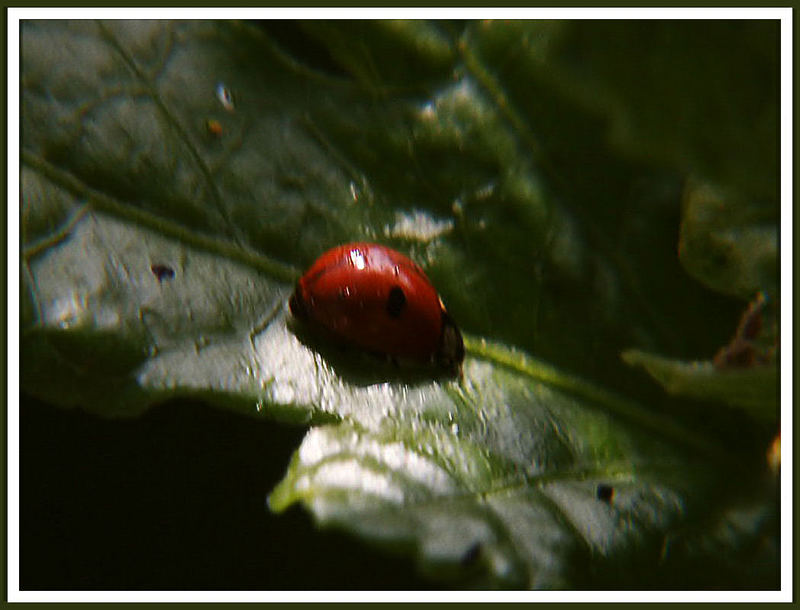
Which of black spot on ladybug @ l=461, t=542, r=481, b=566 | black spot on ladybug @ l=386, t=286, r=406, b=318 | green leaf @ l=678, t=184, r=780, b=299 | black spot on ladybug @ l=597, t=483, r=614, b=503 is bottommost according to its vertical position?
black spot on ladybug @ l=461, t=542, r=481, b=566

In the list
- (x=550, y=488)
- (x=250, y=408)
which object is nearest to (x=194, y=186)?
(x=250, y=408)

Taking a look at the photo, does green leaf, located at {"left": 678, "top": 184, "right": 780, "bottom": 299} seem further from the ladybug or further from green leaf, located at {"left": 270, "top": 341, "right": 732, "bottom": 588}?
the ladybug

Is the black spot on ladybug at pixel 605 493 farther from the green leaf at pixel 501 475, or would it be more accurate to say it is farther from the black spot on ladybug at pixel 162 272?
the black spot on ladybug at pixel 162 272

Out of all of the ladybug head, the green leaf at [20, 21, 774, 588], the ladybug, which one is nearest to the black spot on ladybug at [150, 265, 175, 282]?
the green leaf at [20, 21, 774, 588]

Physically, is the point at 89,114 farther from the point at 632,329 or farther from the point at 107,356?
the point at 632,329

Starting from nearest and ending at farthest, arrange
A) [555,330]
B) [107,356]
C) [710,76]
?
[710,76]
[107,356]
[555,330]

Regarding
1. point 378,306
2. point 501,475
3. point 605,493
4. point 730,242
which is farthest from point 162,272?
point 730,242

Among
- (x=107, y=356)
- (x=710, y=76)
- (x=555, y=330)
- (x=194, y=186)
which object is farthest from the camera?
(x=555, y=330)

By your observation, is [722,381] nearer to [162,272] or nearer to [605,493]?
[605,493]
